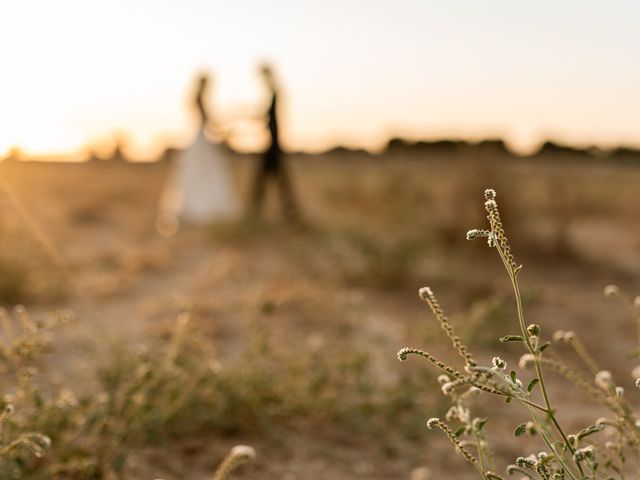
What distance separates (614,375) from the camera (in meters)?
4.99

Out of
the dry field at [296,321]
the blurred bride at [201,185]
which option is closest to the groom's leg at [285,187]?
the blurred bride at [201,185]

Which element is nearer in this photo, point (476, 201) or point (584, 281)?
point (584, 281)

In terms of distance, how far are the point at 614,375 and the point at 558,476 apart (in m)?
3.72

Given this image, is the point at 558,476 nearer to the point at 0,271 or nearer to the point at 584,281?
the point at 0,271

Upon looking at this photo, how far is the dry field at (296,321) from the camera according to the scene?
3.07 meters

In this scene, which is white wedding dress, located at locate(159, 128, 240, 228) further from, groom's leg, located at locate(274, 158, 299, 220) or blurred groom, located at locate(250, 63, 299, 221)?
groom's leg, located at locate(274, 158, 299, 220)

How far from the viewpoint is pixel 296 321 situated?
5.56m

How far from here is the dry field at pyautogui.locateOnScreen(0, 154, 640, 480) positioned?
3.07 metres

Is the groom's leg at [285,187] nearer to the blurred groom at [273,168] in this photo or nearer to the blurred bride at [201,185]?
the blurred groom at [273,168]

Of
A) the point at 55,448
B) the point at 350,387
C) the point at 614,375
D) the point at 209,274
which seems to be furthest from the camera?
the point at 209,274

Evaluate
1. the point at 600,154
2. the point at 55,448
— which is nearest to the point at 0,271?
the point at 55,448

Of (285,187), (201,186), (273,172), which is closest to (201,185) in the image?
(201,186)

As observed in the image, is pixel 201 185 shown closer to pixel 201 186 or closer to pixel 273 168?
pixel 201 186

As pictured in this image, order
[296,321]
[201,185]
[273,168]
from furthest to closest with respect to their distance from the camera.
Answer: [201,185], [273,168], [296,321]
